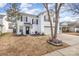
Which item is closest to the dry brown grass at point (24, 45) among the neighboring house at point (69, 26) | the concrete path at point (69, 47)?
the concrete path at point (69, 47)

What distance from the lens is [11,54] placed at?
206cm

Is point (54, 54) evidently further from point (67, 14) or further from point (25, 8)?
point (25, 8)

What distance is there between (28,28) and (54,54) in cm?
40

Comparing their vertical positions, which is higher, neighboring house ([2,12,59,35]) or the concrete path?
neighboring house ([2,12,59,35])

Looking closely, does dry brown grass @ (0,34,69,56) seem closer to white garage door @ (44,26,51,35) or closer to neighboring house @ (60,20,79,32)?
white garage door @ (44,26,51,35)

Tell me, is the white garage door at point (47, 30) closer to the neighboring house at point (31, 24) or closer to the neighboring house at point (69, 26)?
the neighboring house at point (31, 24)

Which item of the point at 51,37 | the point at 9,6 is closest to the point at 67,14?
the point at 51,37

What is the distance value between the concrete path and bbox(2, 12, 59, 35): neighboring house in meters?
0.20

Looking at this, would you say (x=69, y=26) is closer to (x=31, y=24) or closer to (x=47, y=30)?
(x=47, y=30)

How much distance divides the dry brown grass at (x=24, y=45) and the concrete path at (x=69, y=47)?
1.8 inches

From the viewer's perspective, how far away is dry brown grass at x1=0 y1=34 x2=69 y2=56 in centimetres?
207

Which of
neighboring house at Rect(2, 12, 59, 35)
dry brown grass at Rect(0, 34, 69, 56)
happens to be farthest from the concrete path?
neighboring house at Rect(2, 12, 59, 35)

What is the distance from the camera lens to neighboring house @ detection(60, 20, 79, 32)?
208cm

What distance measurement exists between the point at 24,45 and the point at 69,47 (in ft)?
1.61
